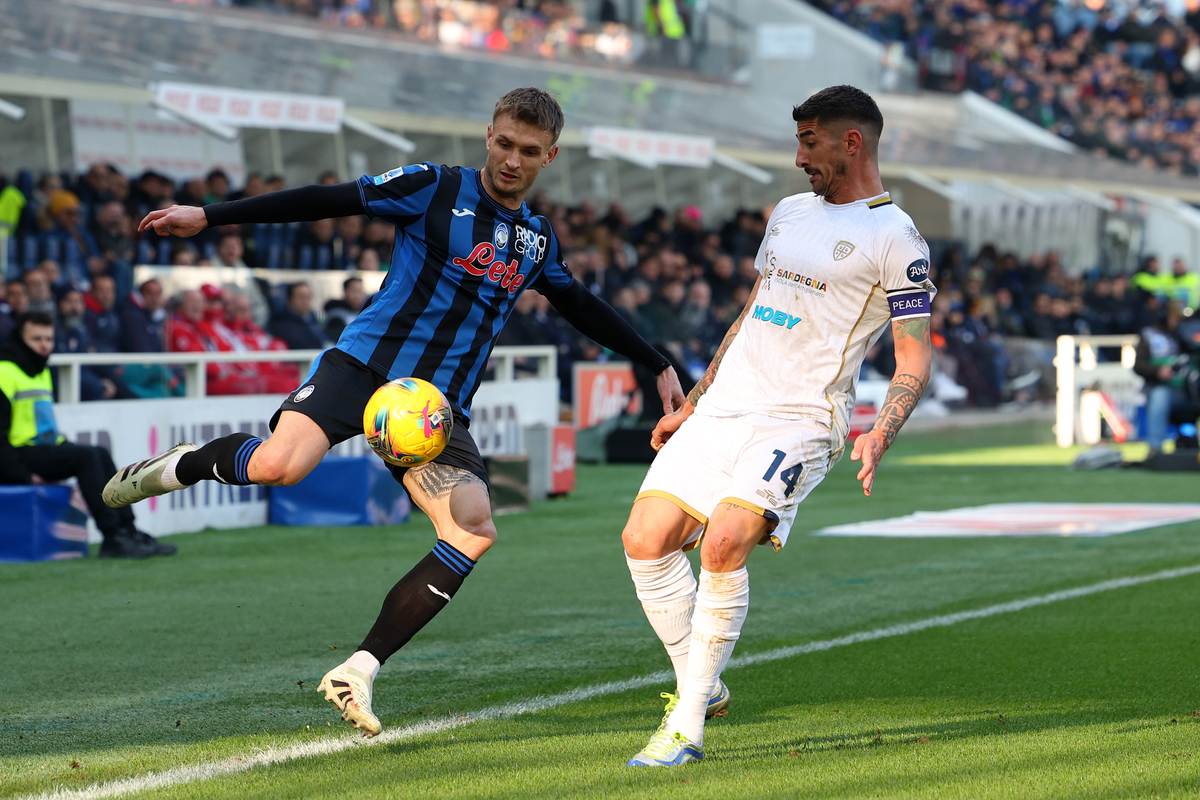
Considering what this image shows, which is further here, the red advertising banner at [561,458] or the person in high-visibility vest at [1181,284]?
the person in high-visibility vest at [1181,284]

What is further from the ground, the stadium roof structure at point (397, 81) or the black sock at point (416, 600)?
the stadium roof structure at point (397, 81)

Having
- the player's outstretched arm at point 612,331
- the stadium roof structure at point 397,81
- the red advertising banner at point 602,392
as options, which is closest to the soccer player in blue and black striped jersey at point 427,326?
the player's outstretched arm at point 612,331

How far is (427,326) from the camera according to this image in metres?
4.95

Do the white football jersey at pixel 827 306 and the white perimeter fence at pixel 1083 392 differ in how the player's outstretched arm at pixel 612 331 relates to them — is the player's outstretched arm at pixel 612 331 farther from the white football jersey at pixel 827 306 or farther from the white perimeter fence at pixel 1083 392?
the white perimeter fence at pixel 1083 392

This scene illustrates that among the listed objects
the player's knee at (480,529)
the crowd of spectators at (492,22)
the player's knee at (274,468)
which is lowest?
the player's knee at (480,529)

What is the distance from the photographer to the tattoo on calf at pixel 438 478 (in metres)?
4.88

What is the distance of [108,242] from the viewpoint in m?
15.1

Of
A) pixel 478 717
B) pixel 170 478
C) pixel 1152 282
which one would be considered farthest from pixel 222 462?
pixel 1152 282

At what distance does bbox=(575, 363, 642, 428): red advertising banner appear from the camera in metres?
17.3

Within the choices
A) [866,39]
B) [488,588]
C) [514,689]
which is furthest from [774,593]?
[866,39]

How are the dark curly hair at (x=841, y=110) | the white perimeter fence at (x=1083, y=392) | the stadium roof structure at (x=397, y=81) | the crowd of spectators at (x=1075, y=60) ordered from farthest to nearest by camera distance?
the crowd of spectators at (x=1075, y=60) < the white perimeter fence at (x=1083, y=392) < the stadium roof structure at (x=397, y=81) < the dark curly hair at (x=841, y=110)

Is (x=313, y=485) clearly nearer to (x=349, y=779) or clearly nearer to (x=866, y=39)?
(x=349, y=779)

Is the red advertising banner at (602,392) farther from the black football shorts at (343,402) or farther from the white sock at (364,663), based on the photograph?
the white sock at (364,663)

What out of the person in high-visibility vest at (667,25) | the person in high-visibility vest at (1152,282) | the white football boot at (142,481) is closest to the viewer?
the white football boot at (142,481)
